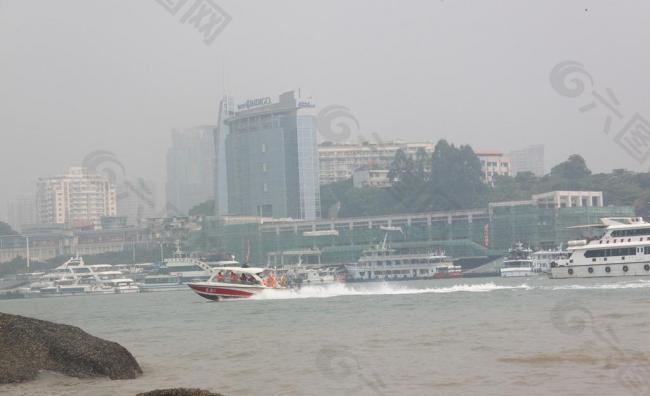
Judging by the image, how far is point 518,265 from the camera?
9288 centimetres

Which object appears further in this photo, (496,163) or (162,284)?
(496,163)

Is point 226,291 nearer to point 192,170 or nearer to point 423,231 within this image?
point 423,231

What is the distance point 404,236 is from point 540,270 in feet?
91.7

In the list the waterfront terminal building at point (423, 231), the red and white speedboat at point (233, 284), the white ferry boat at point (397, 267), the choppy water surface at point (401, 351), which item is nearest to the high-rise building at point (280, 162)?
the waterfront terminal building at point (423, 231)

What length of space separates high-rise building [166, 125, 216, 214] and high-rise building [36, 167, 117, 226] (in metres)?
10.5

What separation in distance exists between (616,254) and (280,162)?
83778 mm

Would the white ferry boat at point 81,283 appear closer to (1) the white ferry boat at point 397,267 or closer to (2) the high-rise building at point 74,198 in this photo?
(1) the white ferry boat at point 397,267

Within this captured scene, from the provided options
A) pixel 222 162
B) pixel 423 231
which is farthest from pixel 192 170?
pixel 423 231

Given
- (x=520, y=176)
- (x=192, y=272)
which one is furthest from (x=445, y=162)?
(x=192, y=272)

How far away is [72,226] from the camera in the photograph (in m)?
142

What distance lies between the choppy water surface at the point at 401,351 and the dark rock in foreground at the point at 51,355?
309mm

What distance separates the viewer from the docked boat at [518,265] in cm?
9025

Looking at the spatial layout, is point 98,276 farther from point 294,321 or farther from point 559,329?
point 559,329

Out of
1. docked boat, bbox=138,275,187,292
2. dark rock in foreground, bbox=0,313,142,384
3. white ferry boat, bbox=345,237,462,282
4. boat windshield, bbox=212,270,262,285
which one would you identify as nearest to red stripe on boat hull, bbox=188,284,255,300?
boat windshield, bbox=212,270,262,285
